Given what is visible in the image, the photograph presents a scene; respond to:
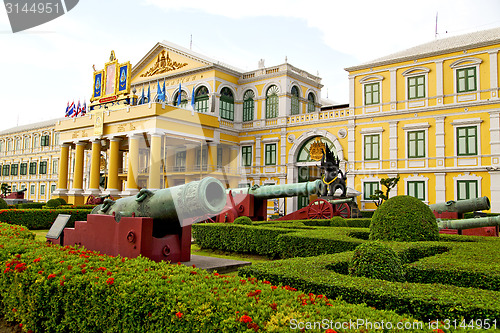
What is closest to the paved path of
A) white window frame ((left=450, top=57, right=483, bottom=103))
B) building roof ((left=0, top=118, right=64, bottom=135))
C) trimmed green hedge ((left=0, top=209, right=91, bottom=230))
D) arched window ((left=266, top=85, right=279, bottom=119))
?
trimmed green hedge ((left=0, top=209, right=91, bottom=230))

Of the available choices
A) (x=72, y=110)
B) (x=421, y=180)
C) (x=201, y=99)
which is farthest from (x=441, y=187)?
(x=72, y=110)

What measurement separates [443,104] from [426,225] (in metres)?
19.3

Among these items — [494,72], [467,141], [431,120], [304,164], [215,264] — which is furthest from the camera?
[304,164]

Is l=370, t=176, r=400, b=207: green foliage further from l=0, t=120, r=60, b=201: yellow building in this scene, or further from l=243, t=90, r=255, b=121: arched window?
l=0, t=120, r=60, b=201: yellow building

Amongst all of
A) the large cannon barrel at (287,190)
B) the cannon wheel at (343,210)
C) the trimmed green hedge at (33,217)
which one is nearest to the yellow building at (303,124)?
the trimmed green hedge at (33,217)

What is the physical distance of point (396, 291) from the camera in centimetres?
368

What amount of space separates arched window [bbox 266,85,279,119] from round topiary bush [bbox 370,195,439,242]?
24.8 meters

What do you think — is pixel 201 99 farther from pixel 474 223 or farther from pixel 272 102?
pixel 474 223

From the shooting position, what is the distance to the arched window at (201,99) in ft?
111

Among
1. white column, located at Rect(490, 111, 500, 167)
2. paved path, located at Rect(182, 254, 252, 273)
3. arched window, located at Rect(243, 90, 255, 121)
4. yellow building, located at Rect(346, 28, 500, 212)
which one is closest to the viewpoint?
paved path, located at Rect(182, 254, 252, 273)

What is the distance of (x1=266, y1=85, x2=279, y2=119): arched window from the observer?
32.5 meters

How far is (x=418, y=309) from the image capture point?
3420mm

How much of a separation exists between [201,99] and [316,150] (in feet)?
36.4

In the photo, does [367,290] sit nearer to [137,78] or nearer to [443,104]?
[443,104]
